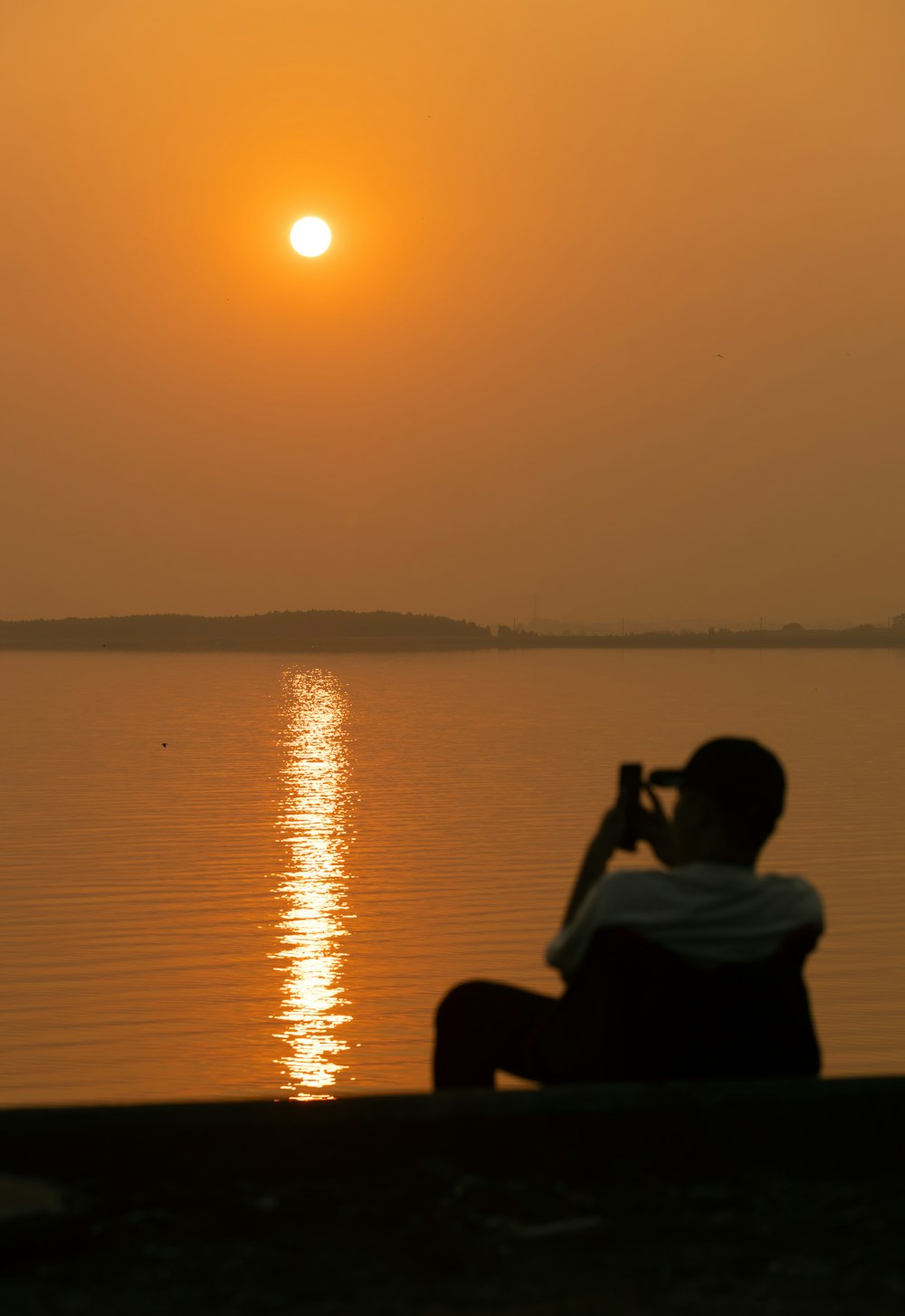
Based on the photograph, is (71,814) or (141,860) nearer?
(141,860)

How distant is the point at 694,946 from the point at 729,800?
356 mm

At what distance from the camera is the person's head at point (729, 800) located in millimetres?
4102

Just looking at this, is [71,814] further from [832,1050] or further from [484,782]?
[832,1050]

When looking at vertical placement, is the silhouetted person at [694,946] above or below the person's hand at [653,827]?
below

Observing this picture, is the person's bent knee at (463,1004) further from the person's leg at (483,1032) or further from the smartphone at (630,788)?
the smartphone at (630,788)

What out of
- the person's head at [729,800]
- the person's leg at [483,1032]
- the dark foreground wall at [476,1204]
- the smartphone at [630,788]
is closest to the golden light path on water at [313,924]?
the dark foreground wall at [476,1204]

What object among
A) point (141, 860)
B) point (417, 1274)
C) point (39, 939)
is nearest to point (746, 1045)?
point (417, 1274)

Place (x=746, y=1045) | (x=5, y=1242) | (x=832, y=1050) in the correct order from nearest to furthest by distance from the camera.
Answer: (x=5, y=1242) → (x=746, y=1045) → (x=832, y=1050)

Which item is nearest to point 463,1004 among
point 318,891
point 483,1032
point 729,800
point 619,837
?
Result: point 483,1032

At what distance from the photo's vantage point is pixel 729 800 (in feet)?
13.6

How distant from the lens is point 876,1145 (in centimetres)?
407

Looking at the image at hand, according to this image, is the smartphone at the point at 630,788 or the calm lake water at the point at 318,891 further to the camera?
the calm lake water at the point at 318,891

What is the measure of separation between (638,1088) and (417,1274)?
73 centimetres

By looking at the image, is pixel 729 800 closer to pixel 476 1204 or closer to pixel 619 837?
pixel 619 837
